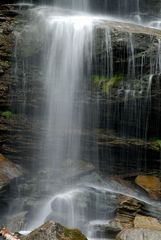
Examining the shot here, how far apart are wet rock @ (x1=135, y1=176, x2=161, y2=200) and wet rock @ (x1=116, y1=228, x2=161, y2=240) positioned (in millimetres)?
3744

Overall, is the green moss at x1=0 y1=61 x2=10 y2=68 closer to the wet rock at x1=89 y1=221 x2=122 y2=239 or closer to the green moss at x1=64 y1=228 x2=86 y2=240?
the wet rock at x1=89 y1=221 x2=122 y2=239

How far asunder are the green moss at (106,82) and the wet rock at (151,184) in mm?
3412

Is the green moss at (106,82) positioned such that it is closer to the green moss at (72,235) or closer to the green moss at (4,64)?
the green moss at (4,64)

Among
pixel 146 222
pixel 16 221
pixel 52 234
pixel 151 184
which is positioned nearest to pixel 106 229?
pixel 146 222

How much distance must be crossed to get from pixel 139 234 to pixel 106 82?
5945 mm

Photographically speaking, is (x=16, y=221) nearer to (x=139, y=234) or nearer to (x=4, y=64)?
(x=139, y=234)

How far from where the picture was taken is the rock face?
823cm

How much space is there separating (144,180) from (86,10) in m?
8.75

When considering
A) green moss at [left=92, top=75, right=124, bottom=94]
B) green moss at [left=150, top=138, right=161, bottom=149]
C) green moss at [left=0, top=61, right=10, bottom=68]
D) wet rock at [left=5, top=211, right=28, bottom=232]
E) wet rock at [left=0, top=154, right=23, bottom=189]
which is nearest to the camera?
wet rock at [left=5, top=211, right=28, bottom=232]

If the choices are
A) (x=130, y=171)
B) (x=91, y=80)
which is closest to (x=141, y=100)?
(x=91, y=80)

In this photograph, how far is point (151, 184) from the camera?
46.8ft

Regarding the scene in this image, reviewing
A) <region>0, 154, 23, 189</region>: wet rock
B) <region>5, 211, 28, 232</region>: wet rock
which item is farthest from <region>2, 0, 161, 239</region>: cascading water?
<region>5, 211, 28, 232</region>: wet rock

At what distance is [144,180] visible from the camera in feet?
47.5

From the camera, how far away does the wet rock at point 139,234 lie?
9.70 m
